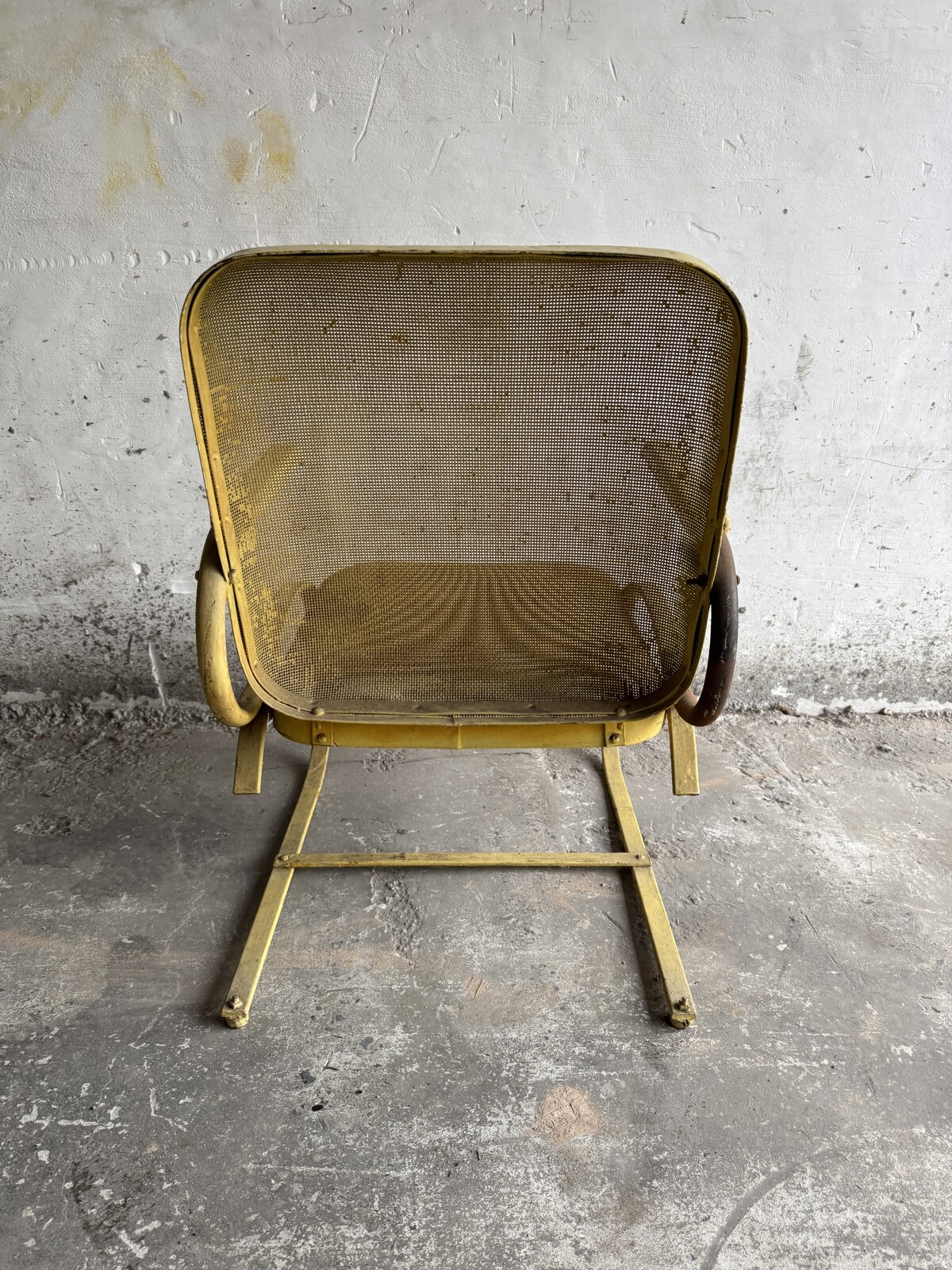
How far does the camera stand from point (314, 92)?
186cm

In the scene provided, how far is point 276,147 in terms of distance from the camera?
6.25ft

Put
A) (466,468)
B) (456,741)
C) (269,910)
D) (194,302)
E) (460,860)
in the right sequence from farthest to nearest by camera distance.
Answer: (460,860)
(269,910)
(456,741)
(466,468)
(194,302)

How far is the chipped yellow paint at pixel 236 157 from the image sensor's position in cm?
190

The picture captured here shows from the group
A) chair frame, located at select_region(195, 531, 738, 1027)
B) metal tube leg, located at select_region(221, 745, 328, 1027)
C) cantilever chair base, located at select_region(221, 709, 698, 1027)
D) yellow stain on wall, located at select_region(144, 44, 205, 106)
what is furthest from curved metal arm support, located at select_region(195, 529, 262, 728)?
yellow stain on wall, located at select_region(144, 44, 205, 106)

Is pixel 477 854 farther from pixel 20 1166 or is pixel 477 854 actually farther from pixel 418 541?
pixel 20 1166

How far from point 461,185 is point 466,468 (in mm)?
1055

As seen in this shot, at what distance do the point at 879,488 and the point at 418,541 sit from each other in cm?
156

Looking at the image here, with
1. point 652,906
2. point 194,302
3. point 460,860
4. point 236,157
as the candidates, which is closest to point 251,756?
point 460,860

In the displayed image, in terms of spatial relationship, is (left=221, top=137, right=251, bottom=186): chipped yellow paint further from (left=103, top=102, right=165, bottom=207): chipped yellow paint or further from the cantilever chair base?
the cantilever chair base

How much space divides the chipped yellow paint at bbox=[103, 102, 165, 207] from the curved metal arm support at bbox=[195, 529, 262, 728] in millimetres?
1135

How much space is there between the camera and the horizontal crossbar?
5.77 feet

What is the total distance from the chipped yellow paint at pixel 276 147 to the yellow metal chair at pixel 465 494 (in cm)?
102

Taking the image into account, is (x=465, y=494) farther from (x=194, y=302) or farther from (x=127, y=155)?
(x=127, y=155)

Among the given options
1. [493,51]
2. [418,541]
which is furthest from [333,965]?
[493,51]
